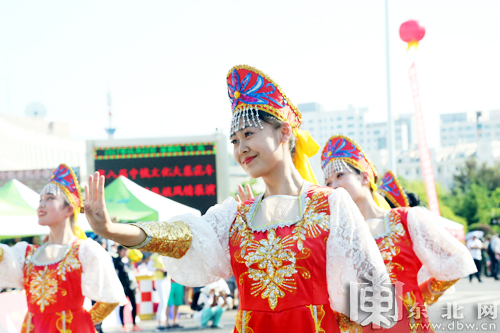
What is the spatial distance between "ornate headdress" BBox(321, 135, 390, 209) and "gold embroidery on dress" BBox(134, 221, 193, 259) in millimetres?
2107

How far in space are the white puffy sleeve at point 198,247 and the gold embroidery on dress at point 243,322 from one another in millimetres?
Result: 205

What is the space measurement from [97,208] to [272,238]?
797 millimetres

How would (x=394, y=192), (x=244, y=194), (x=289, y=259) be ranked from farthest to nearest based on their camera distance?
(x=394, y=192) → (x=244, y=194) → (x=289, y=259)

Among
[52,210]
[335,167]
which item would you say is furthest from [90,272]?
[335,167]

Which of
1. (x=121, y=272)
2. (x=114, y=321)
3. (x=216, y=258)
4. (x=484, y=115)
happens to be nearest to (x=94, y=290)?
(x=216, y=258)

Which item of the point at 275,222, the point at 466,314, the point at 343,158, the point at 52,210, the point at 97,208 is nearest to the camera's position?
the point at 97,208

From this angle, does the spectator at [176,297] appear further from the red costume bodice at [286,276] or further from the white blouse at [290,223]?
the red costume bodice at [286,276]

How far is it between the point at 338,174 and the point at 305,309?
2066 millimetres

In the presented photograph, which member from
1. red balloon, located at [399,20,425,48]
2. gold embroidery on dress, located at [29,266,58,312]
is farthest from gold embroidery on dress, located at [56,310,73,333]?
red balloon, located at [399,20,425,48]

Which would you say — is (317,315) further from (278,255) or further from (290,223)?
(290,223)

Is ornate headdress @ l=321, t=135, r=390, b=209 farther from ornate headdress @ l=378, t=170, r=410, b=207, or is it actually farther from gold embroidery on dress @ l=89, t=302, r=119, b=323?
gold embroidery on dress @ l=89, t=302, r=119, b=323

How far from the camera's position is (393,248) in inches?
164

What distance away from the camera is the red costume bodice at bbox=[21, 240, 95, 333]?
15.3 ft

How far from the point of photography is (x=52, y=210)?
16.5 ft
